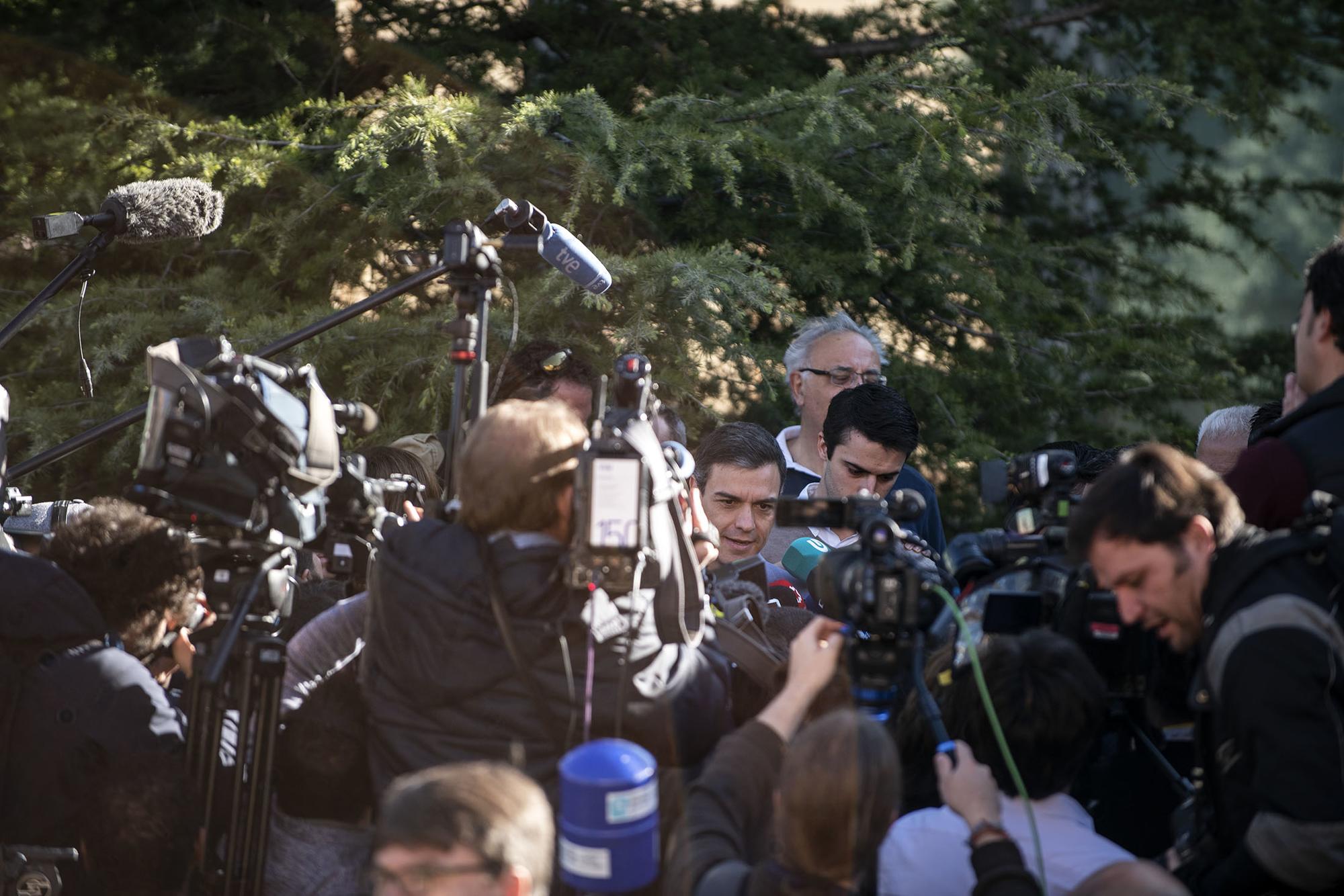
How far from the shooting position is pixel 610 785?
6.51 feet

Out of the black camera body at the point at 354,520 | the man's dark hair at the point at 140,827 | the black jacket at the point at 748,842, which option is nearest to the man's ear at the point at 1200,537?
the black jacket at the point at 748,842

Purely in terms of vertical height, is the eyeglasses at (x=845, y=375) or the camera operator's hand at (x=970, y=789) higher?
the camera operator's hand at (x=970, y=789)

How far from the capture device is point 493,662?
7.95 ft

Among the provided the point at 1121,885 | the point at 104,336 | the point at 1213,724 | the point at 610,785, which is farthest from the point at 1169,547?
the point at 104,336

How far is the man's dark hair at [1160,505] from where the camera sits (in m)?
2.33

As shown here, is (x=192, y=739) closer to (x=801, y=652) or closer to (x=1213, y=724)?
(x=801, y=652)

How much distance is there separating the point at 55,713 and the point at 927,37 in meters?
4.66

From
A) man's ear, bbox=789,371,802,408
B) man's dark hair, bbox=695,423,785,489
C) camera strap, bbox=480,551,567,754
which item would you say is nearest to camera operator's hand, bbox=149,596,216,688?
camera strap, bbox=480,551,567,754

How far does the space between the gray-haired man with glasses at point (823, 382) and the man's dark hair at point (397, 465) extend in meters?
1.17

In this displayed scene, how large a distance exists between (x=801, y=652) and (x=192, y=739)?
4.03ft

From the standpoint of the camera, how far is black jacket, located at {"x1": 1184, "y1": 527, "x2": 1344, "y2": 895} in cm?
213

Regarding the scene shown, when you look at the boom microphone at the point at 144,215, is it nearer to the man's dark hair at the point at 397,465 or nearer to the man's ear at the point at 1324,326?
the man's dark hair at the point at 397,465

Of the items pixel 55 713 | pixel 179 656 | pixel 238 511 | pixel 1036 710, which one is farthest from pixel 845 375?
pixel 55 713

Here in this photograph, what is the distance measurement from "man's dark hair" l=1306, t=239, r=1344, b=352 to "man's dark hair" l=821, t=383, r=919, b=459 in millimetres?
1538
